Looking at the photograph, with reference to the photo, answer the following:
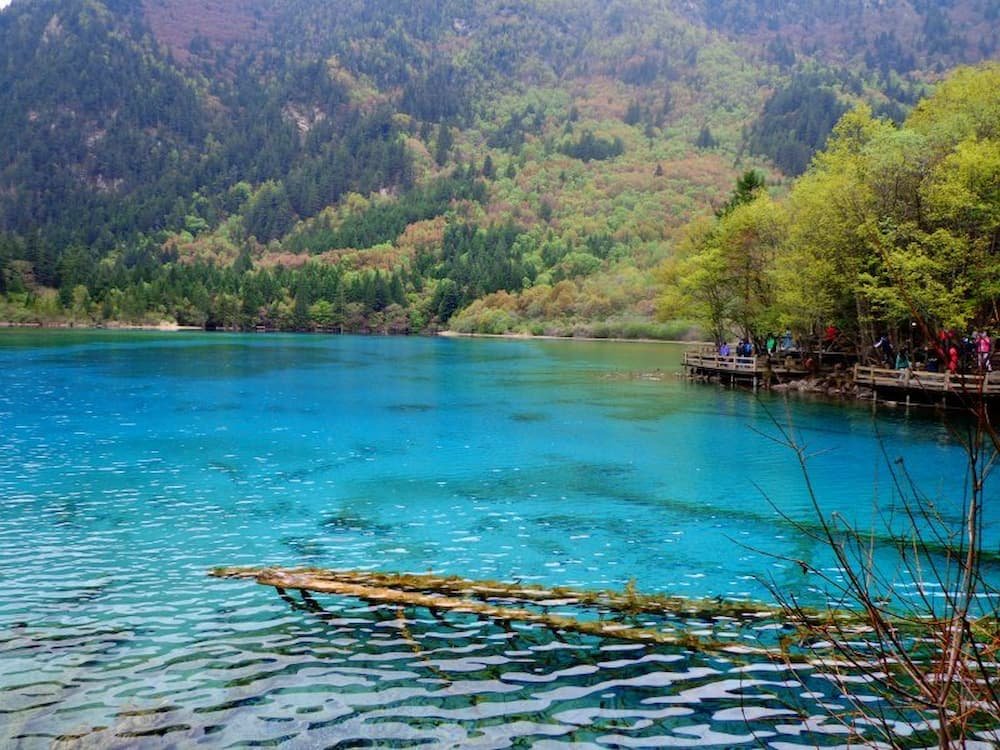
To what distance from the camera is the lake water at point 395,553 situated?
856cm

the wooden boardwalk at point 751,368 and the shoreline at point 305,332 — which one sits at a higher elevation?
the shoreline at point 305,332

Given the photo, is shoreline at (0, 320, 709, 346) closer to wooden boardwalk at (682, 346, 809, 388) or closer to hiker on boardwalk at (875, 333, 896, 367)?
wooden boardwalk at (682, 346, 809, 388)

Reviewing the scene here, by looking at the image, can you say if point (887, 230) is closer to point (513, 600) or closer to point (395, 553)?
point (395, 553)

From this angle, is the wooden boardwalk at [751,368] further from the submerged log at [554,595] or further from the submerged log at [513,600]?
the submerged log at [513,600]

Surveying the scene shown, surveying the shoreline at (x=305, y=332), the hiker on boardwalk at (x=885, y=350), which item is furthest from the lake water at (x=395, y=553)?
the shoreline at (x=305, y=332)

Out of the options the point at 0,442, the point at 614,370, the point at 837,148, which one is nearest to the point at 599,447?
the point at 0,442

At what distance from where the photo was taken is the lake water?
337 inches

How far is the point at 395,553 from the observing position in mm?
15242

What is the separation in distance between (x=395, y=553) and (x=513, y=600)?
425 cm

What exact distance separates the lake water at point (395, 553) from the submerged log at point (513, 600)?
0.25m

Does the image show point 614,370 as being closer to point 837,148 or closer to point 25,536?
point 837,148

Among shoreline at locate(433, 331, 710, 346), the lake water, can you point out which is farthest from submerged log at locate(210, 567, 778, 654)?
shoreline at locate(433, 331, 710, 346)

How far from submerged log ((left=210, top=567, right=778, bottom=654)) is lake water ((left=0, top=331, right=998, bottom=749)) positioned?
0.83ft

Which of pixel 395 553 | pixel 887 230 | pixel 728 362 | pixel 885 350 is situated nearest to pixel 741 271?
pixel 728 362
